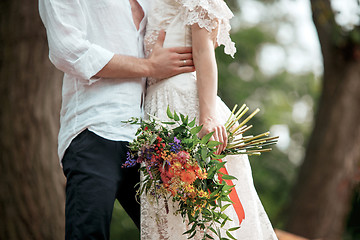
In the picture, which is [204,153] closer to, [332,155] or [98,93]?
[98,93]

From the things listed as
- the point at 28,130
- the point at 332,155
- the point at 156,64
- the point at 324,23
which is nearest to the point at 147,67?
the point at 156,64

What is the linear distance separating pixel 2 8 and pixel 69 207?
280cm

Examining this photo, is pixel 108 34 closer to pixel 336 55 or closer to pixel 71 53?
pixel 71 53

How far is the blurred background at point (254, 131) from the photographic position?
150 inches

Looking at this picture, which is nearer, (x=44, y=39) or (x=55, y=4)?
(x=55, y=4)

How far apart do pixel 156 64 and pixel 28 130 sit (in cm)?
205

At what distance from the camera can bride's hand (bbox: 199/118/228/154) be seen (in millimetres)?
2088

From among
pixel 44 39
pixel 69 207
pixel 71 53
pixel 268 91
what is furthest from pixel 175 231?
pixel 268 91

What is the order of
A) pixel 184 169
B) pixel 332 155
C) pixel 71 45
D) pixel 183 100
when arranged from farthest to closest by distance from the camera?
pixel 332 155, pixel 183 100, pixel 71 45, pixel 184 169

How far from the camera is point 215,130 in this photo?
2.09 metres

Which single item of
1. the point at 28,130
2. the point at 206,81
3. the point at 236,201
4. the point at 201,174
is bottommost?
the point at 28,130

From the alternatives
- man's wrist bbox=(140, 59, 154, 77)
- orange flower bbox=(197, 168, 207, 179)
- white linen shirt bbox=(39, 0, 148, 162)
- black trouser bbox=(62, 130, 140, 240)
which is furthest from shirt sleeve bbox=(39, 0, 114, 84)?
orange flower bbox=(197, 168, 207, 179)

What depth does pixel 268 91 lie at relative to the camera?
1808cm

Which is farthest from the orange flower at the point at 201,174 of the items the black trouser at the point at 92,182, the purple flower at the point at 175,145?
the black trouser at the point at 92,182
